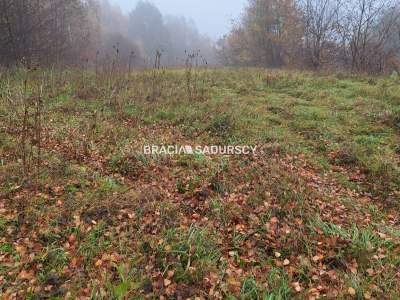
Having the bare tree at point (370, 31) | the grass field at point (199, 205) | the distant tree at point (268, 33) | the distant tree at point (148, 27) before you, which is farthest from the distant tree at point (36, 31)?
the distant tree at point (148, 27)

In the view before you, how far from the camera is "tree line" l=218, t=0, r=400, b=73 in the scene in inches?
523

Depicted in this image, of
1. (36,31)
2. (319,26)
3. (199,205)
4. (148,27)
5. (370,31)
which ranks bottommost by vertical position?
(199,205)

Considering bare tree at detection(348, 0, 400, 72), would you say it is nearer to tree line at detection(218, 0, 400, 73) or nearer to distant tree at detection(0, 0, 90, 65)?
tree line at detection(218, 0, 400, 73)

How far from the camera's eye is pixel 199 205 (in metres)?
4.01

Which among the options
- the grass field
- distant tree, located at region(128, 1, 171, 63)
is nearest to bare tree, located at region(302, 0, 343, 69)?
the grass field

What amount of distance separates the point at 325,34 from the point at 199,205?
47.2 ft

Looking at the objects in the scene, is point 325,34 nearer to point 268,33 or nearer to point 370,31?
point 370,31

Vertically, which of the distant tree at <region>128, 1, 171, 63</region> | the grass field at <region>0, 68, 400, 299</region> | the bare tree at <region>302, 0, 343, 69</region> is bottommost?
the grass field at <region>0, 68, 400, 299</region>

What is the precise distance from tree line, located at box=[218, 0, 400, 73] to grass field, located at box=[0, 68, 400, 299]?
26.4ft

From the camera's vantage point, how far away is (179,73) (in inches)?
448

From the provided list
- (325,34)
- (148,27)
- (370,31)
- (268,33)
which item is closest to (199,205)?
(370,31)

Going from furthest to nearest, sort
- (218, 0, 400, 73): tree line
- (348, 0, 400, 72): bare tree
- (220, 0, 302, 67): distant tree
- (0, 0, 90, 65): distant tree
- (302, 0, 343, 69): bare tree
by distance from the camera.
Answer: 1. (220, 0, 302, 67): distant tree
2. (302, 0, 343, 69): bare tree
3. (218, 0, 400, 73): tree line
4. (348, 0, 400, 72): bare tree
5. (0, 0, 90, 65): distant tree

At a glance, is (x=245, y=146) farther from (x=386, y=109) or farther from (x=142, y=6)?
(x=142, y=6)

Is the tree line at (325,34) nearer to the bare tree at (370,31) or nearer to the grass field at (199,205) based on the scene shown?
the bare tree at (370,31)
